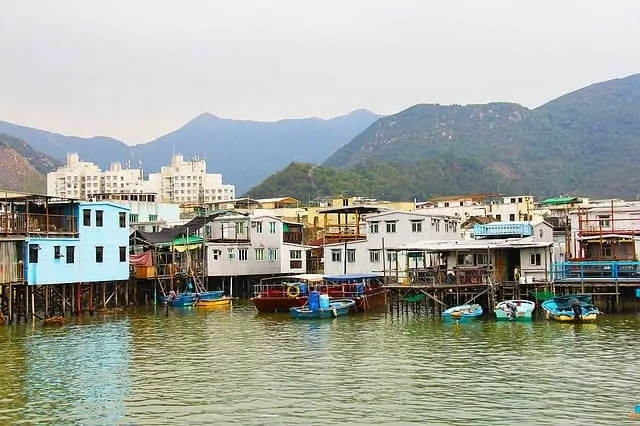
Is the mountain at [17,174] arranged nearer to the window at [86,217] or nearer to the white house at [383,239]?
the white house at [383,239]

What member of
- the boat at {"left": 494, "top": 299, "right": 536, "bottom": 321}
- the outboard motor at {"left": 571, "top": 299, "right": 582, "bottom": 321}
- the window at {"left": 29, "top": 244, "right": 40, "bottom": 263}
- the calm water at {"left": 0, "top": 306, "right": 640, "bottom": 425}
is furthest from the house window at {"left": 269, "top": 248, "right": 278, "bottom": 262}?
the outboard motor at {"left": 571, "top": 299, "right": 582, "bottom": 321}

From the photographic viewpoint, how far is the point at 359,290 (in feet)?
159

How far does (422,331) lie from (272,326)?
27.5 ft

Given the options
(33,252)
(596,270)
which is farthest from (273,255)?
(596,270)

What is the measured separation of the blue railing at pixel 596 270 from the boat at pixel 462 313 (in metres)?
5.61

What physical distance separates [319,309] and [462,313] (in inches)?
322

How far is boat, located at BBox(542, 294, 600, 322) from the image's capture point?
39.4m

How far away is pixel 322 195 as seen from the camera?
5325 inches

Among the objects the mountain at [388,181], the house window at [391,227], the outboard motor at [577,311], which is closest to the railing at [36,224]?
the house window at [391,227]

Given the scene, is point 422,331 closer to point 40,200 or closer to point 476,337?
point 476,337

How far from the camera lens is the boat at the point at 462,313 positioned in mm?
41438

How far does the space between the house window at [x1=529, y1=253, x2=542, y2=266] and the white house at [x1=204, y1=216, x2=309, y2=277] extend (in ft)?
86.5

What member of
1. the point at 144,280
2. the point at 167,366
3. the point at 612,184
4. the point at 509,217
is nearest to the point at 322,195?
the point at 509,217

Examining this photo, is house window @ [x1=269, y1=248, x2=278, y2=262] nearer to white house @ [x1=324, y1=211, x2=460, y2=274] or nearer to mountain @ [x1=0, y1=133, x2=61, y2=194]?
white house @ [x1=324, y1=211, x2=460, y2=274]
